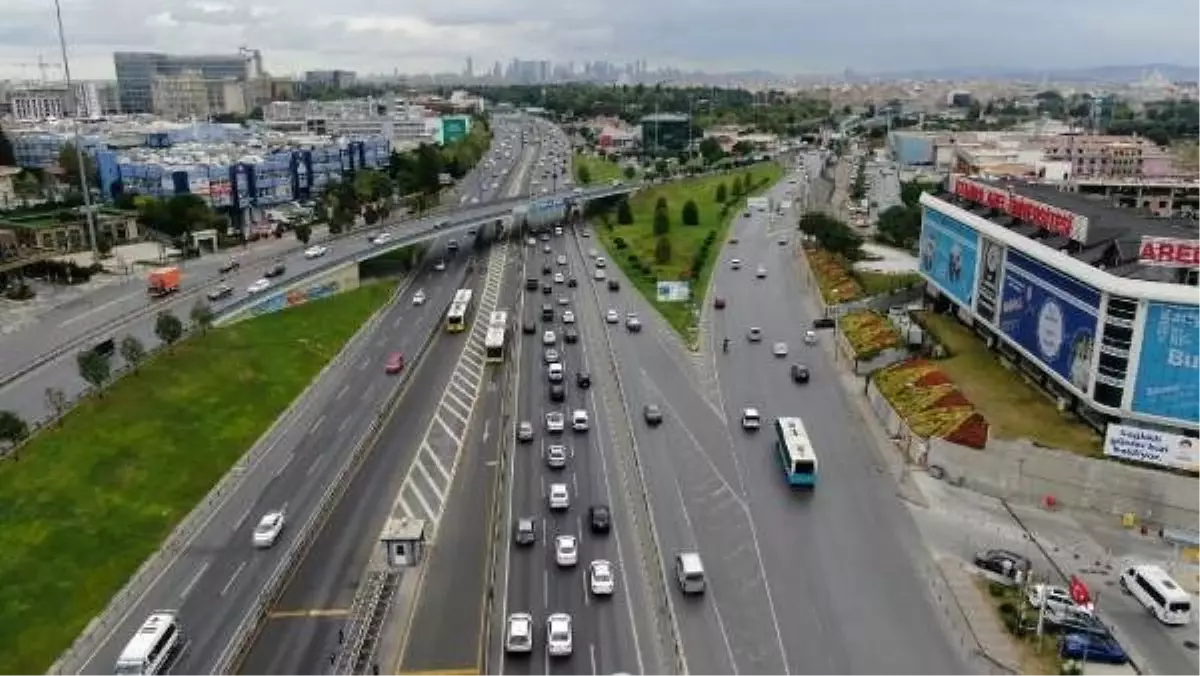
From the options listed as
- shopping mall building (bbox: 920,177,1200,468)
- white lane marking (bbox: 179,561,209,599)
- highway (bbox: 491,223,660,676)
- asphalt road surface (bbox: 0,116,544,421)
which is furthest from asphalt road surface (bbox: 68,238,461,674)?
shopping mall building (bbox: 920,177,1200,468)

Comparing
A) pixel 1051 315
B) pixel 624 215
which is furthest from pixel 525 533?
pixel 624 215

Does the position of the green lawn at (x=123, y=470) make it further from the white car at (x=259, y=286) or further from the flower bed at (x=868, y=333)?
the flower bed at (x=868, y=333)

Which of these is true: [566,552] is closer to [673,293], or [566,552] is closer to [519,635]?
[519,635]

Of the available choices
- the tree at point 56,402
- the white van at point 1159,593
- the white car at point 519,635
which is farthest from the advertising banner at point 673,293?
the white car at point 519,635

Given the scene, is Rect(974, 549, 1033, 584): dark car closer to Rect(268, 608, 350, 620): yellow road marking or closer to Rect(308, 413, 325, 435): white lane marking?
Rect(268, 608, 350, 620): yellow road marking

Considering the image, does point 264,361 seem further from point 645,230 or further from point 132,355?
point 645,230
